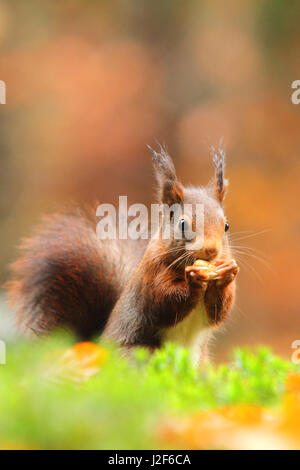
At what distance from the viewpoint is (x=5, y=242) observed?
131 inches

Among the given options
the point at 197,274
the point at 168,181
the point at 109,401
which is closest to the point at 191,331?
the point at 197,274

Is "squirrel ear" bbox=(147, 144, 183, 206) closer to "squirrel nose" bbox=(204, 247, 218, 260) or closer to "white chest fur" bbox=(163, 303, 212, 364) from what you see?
"squirrel nose" bbox=(204, 247, 218, 260)

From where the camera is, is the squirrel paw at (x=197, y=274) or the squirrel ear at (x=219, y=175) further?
the squirrel ear at (x=219, y=175)

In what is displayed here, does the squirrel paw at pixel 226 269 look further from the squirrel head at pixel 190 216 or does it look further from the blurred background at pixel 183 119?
the blurred background at pixel 183 119

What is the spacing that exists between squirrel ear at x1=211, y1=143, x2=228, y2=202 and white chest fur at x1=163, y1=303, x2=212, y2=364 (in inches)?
13.8

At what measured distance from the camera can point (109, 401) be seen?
28.2 inches

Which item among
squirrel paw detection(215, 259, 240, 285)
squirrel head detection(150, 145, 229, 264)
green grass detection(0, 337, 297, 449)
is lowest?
green grass detection(0, 337, 297, 449)

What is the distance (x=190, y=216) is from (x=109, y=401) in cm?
90

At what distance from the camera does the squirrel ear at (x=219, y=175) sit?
1.72 meters

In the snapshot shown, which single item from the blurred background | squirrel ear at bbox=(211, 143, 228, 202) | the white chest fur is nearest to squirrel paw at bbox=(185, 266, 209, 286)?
the white chest fur

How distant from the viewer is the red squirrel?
61.2 inches

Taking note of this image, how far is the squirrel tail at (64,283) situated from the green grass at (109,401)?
62 cm

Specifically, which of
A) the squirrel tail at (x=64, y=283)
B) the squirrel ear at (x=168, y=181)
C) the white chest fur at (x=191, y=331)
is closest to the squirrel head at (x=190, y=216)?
the squirrel ear at (x=168, y=181)

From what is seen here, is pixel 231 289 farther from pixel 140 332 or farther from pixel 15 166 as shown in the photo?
pixel 15 166
